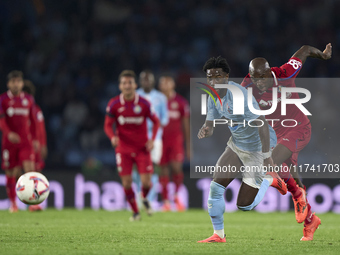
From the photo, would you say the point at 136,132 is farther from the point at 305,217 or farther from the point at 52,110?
the point at 52,110

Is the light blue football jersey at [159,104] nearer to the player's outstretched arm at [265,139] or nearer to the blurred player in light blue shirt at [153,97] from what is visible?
the blurred player in light blue shirt at [153,97]

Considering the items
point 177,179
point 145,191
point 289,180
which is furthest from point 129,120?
point 289,180

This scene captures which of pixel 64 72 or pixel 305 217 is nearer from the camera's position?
pixel 305 217

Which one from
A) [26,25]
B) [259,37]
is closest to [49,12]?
[26,25]

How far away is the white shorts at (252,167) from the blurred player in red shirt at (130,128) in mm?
3537

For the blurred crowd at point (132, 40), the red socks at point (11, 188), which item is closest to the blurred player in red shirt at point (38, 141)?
the red socks at point (11, 188)

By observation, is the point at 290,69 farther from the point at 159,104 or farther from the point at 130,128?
the point at 159,104

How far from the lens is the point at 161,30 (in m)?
17.5

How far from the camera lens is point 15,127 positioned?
1098cm

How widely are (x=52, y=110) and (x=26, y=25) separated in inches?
125

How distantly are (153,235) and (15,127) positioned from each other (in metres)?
4.93

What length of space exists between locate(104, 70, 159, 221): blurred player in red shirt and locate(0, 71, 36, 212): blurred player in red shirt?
2.15 m

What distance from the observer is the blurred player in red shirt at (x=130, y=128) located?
30.7 ft

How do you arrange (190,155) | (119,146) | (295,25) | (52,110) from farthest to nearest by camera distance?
(295,25) → (52,110) → (190,155) → (119,146)
